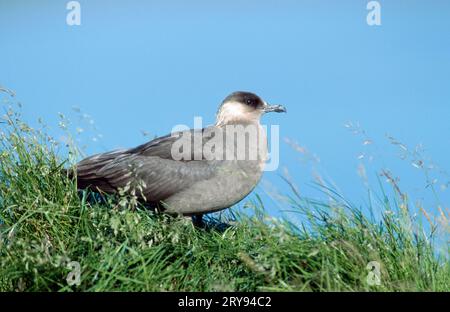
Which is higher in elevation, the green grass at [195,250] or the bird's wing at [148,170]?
the bird's wing at [148,170]

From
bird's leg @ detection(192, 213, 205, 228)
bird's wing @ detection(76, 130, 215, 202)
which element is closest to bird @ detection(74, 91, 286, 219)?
bird's wing @ detection(76, 130, 215, 202)

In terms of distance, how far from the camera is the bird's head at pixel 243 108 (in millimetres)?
9531

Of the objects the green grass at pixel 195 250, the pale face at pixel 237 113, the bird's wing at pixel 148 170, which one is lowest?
the green grass at pixel 195 250

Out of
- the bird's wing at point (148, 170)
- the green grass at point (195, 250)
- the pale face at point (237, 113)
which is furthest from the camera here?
the pale face at point (237, 113)

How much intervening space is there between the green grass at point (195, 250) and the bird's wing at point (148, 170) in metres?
0.55

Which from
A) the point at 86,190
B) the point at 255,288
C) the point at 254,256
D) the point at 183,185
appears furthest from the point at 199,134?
the point at 255,288

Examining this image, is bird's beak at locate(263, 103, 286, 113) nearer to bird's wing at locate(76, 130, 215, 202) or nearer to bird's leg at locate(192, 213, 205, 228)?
bird's wing at locate(76, 130, 215, 202)

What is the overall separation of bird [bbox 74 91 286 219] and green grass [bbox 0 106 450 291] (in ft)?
1.65

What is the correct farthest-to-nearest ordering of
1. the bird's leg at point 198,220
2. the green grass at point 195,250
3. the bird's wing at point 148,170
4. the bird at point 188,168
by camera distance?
the bird's leg at point 198,220 < the bird's wing at point 148,170 < the bird at point 188,168 < the green grass at point 195,250

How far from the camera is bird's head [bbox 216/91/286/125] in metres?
9.53

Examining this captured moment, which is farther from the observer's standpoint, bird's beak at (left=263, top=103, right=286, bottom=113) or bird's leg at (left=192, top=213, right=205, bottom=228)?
bird's beak at (left=263, top=103, right=286, bottom=113)

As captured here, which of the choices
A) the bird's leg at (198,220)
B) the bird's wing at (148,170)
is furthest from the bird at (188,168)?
the bird's leg at (198,220)

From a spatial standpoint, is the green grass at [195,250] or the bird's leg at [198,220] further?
the bird's leg at [198,220]

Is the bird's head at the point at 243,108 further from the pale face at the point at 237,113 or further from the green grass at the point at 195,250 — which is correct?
the green grass at the point at 195,250
